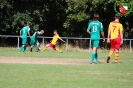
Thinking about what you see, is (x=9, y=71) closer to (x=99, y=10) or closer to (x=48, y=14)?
(x=99, y=10)

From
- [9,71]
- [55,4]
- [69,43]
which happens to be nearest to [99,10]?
[69,43]

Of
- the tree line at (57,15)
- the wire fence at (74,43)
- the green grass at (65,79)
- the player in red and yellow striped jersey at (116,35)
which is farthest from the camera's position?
the tree line at (57,15)

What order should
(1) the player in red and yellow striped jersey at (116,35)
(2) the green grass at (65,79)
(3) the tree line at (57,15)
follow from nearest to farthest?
(2) the green grass at (65,79)
(1) the player in red and yellow striped jersey at (116,35)
(3) the tree line at (57,15)

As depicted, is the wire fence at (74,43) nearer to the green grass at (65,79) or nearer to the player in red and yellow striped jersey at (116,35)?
the player in red and yellow striped jersey at (116,35)

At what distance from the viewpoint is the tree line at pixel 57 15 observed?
43.1m

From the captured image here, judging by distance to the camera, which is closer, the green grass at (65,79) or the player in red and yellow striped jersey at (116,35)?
the green grass at (65,79)

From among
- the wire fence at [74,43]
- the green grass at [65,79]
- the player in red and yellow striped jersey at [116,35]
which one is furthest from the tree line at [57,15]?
the green grass at [65,79]

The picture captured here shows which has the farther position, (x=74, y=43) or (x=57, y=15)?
(x=57, y=15)

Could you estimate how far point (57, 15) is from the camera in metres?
50.3

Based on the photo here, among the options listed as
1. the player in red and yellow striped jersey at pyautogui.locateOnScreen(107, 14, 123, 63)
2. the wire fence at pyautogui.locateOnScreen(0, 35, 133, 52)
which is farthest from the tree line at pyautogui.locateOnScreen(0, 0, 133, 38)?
the player in red and yellow striped jersey at pyautogui.locateOnScreen(107, 14, 123, 63)

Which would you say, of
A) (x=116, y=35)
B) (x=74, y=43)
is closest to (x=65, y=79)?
(x=116, y=35)

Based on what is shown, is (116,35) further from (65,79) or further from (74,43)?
(74,43)

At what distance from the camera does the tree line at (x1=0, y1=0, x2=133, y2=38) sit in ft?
141

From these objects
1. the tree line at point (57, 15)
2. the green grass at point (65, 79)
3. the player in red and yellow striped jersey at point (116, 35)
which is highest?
Answer: the tree line at point (57, 15)
